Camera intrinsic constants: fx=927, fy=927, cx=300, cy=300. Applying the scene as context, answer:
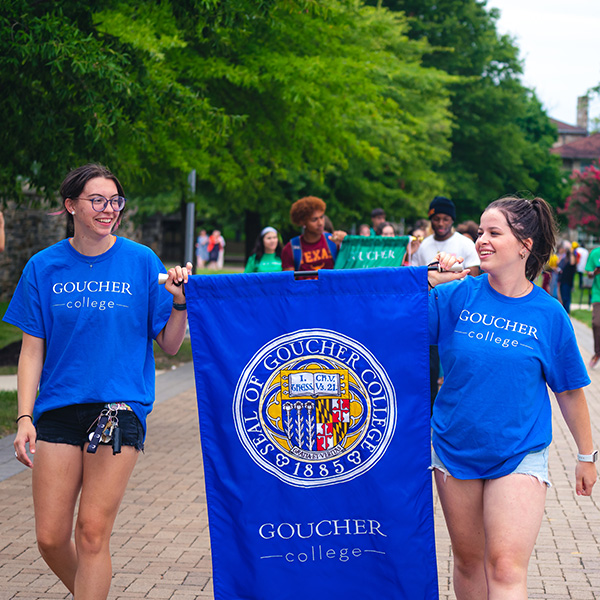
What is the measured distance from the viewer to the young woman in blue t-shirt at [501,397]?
3307mm

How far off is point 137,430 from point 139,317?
17.6 inches

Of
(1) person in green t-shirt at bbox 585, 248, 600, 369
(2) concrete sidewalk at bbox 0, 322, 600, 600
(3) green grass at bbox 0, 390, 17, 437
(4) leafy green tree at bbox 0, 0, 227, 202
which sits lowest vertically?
(2) concrete sidewalk at bbox 0, 322, 600, 600

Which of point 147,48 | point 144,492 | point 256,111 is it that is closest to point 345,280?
point 144,492

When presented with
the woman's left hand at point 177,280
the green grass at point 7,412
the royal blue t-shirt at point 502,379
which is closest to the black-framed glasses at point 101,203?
the woman's left hand at point 177,280

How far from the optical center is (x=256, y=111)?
538 inches

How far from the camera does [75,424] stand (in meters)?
3.60

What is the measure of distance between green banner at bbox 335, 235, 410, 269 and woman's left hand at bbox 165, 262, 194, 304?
4.69m

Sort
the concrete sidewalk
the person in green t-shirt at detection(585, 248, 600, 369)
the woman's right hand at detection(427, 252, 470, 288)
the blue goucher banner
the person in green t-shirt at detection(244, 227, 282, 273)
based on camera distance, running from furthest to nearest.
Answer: the person in green t-shirt at detection(585, 248, 600, 369)
the person in green t-shirt at detection(244, 227, 282, 273)
the concrete sidewalk
the woman's right hand at detection(427, 252, 470, 288)
the blue goucher banner

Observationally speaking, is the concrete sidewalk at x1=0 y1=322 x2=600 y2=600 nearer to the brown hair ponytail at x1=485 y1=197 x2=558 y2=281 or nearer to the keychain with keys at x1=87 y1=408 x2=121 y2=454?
the keychain with keys at x1=87 y1=408 x2=121 y2=454

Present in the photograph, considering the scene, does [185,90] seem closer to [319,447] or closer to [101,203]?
[101,203]

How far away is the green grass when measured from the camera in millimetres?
8555

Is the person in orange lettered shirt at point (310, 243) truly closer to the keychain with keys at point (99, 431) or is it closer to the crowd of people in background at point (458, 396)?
the crowd of people in background at point (458, 396)

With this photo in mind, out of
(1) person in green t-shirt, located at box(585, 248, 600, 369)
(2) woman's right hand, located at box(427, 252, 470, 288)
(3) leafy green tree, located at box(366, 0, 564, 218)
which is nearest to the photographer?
(2) woman's right hand, located at box(427, 252, 470, 288)

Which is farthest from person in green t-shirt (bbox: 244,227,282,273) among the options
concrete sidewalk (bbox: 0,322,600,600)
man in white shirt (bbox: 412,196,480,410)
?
concrete sidewalk (bbox: 0,322,600,600)
